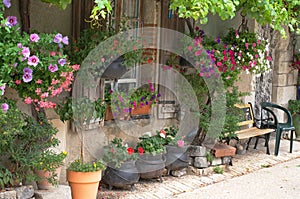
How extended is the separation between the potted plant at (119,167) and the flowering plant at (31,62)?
4.70ft

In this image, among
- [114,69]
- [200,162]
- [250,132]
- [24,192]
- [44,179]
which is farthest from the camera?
[250,132]

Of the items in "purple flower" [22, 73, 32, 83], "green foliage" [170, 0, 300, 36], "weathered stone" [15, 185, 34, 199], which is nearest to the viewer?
"purple flower" [22, 73, 32, 83]

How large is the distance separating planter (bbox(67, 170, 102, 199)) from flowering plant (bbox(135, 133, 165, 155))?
0.94 meters

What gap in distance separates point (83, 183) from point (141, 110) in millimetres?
1705

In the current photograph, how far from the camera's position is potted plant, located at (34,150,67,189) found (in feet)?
14.1

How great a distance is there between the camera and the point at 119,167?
5469 millimetres

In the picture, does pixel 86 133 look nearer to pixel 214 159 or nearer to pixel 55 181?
pixel 55 181

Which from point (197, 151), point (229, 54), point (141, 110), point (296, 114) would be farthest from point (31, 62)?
point (296, 114)

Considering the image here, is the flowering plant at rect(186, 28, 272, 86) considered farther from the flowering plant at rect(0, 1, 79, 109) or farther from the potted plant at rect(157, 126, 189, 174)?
the flowering plant at rect(0, 1, 79, 109)

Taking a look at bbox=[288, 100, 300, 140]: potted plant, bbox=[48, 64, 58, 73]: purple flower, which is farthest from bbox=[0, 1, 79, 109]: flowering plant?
bbox=[288, 100, 300, 140]: potted plant

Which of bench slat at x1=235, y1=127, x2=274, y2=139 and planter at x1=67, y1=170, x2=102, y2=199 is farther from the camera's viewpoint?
bench slat at x1=235, y1=127, x2=274, y2=139

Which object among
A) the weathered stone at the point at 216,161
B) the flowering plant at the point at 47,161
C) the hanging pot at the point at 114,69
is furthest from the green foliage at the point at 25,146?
the weathered stone at the point at 216,161

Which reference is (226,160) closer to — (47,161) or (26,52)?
(47,161)

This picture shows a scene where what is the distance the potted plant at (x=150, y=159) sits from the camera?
575cm
